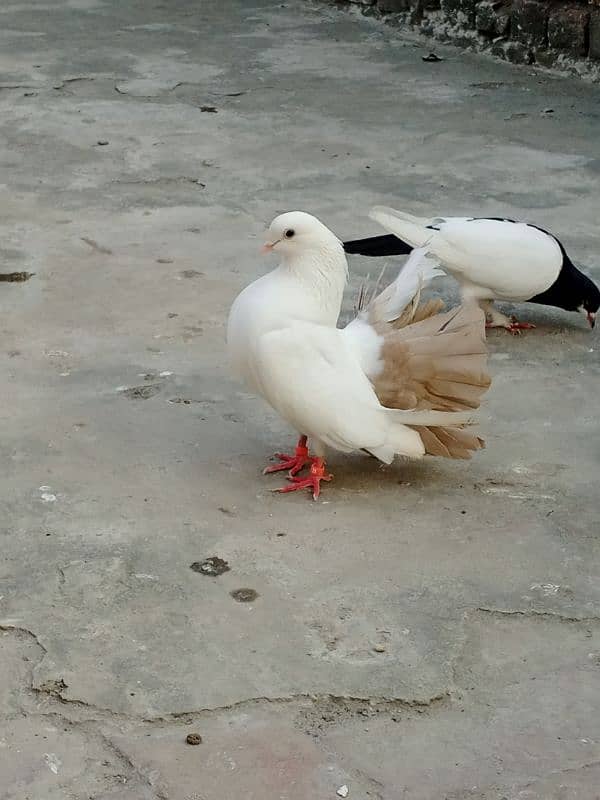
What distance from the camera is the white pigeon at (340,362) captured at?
339 cm

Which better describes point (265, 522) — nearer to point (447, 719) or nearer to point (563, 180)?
point (447, 719)

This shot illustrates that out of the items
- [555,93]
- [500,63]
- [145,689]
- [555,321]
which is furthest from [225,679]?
[500,63]

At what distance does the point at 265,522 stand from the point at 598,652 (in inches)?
36.0

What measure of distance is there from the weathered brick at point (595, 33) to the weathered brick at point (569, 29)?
0.04 meters

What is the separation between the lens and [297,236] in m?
3.45

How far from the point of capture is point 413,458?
3.66 metres

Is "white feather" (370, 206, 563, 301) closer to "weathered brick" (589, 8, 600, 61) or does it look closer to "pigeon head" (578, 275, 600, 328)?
"pigeon head" (578, 275, 600, 328)

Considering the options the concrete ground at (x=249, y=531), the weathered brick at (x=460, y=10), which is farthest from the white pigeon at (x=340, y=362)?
the weathered brick at (x=460, y=10)

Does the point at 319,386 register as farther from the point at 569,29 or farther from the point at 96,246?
the point at 569,29

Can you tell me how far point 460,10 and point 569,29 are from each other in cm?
92

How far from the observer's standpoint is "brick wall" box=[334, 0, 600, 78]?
786 centimetres

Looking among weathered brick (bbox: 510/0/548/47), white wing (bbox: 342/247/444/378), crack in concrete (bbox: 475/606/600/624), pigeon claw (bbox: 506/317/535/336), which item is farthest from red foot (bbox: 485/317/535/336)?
weathered brick (bbox: 510/0/548/47)

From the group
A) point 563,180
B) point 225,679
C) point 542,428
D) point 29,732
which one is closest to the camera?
point 29,732

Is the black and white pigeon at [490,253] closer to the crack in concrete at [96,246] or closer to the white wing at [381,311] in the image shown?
the white wing at [381,311]
